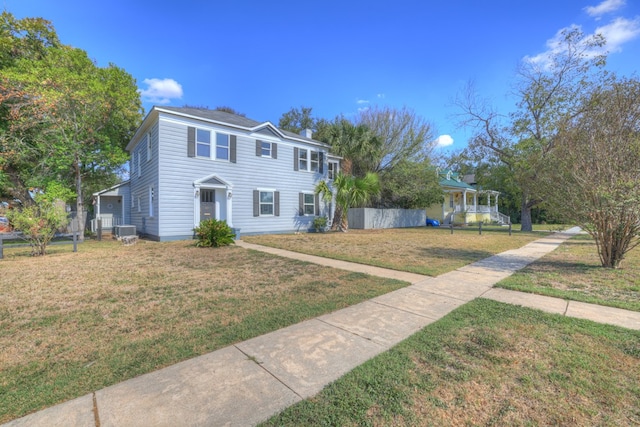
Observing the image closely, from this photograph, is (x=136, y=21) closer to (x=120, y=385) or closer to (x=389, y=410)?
(x=120, y=385)

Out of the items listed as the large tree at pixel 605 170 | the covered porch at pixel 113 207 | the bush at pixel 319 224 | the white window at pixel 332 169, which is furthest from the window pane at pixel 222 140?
the large tree at pixel 605 170

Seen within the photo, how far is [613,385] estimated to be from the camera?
7.34ft

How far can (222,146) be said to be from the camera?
13.4 meters

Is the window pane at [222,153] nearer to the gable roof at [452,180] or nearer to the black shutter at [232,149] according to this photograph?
the black shutter at [232,149]

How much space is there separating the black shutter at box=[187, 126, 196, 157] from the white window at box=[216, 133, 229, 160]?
42.6 inches

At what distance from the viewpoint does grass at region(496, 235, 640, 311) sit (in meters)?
4.50

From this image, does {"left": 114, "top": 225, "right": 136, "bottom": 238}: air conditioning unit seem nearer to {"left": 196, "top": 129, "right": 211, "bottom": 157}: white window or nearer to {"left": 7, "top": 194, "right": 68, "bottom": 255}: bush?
{"left": 7, "top": 194, "right": 68, "bottom": 255}: bush

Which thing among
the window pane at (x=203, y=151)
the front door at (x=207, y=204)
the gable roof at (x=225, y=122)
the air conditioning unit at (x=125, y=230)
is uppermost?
the gable roof at (x=225, y=122)

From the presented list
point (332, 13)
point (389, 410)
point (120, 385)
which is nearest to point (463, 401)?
point (389, 410)

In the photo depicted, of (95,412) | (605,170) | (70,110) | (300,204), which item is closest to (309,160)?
(300,204)

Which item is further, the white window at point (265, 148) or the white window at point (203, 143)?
the white window at point (265, 148)

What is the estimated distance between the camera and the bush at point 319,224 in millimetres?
16500

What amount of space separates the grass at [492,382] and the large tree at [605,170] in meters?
4.17

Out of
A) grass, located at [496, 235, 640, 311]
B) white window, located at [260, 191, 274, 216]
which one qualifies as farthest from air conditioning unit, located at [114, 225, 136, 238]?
grass, located at [496, 235, 640, 311]
